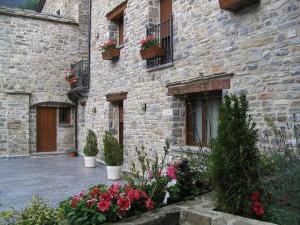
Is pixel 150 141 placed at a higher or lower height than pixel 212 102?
lower

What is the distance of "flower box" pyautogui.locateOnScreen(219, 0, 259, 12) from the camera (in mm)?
5168

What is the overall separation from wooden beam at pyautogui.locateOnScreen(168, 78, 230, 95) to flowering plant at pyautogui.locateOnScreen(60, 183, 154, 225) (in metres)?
2.96

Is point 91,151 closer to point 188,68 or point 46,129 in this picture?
point 46,129

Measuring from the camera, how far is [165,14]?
8.12m

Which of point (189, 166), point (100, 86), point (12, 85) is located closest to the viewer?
point (189, 166)

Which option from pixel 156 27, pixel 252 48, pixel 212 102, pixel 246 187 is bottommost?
pixel 246 187

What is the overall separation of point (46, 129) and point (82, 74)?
2812mm

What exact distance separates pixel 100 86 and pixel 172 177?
760cm

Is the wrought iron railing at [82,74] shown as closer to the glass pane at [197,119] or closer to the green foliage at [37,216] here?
the glass pane at [197,119]

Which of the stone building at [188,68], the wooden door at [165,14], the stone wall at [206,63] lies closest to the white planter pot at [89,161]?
the stone building at [188,68]

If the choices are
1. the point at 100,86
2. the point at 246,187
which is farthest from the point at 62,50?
the point at 246,187

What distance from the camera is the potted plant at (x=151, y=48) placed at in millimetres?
7488

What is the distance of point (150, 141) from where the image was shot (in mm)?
8008

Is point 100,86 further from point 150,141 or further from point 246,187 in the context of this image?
point 246,187
